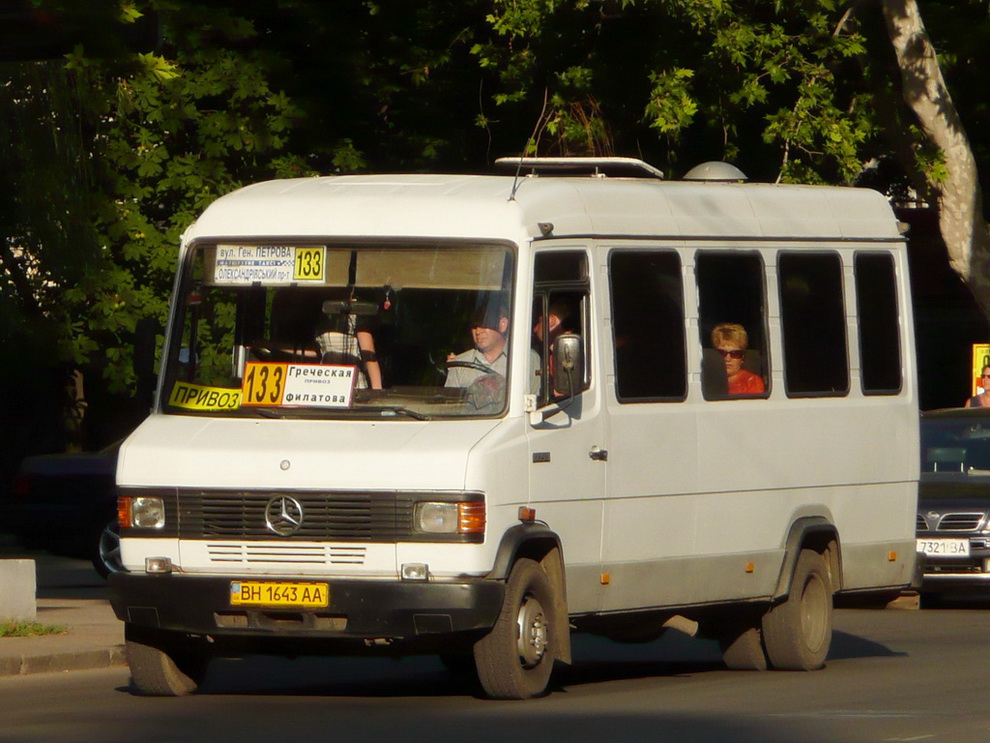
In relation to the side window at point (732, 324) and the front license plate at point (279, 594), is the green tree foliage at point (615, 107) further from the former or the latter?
the front license plate at point (279, 594)

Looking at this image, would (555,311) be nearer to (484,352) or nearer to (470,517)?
(484,352)

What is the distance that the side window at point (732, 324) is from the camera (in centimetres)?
1042

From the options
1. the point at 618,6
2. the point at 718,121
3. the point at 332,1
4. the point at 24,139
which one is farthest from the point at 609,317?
the point at 718,121

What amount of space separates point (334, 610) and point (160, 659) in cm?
129

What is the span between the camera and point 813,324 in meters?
11.2

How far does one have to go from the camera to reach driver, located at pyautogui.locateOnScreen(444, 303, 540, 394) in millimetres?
9016

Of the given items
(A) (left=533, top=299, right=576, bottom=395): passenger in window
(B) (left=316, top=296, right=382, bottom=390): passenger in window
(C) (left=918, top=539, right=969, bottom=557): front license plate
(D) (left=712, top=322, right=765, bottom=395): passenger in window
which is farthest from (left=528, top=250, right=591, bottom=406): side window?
(C) (left=918, top=539, right=969, bottom=557): front license plate

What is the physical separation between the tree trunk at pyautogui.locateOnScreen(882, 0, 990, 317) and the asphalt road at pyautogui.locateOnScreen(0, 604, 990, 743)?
9.12 metres

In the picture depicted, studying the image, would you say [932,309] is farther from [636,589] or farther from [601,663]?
[636,589]

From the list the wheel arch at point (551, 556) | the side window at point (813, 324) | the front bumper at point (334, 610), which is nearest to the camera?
the front bumper at point (334, 610)

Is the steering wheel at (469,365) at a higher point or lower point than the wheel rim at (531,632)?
higher

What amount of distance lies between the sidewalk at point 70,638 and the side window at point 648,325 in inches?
153

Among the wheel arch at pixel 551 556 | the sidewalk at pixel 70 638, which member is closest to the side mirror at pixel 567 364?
the wheel arch at pixel 551 556

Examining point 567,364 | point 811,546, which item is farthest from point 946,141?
point 567,364
